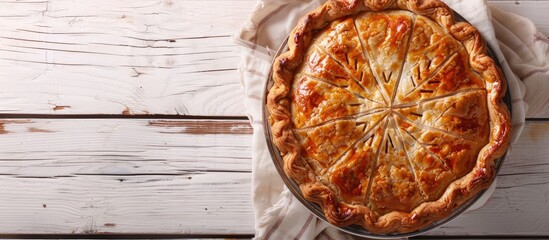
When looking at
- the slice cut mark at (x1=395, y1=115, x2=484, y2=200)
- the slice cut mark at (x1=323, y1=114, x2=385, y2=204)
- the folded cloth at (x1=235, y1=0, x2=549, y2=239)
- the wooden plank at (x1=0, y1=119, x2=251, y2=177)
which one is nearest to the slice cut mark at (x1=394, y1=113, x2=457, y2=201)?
the slice cut mark at (x1=395, y1=115, x2=484, y2=200)

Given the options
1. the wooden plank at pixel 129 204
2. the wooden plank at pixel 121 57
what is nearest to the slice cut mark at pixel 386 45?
the wooden plank at pixel 121 57


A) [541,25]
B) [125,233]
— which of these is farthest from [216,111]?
[541,25]

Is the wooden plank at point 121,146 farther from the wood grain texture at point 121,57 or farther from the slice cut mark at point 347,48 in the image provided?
the slice cut mark at point 347,48

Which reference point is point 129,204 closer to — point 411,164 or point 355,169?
point 355,169

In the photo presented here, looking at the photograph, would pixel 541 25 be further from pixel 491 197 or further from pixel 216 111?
pixel 216 111

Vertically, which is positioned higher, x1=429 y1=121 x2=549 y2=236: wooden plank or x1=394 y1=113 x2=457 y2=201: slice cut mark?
x1=394 y1=113 x2=457 y2=201: slice cut mark

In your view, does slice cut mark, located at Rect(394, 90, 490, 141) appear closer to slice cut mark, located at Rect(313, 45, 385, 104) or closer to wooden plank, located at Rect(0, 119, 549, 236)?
slice cut mark, located at Rect(313, 45, 385, 104)
